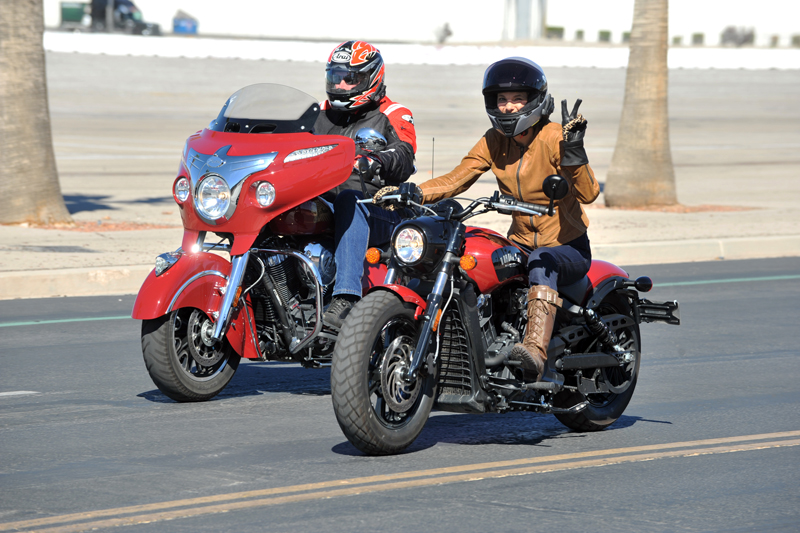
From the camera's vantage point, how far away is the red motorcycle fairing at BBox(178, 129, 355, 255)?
6457 millimetres

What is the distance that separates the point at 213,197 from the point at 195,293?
0.54 metres

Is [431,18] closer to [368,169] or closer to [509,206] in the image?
[368,169]

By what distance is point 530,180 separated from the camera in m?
6.10

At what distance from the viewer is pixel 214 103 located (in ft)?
129

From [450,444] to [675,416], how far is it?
4.87 ft

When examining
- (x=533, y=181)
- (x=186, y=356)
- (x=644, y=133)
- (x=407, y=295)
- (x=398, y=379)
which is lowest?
(x=186, y=356)

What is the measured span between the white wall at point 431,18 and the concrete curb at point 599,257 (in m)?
71.4

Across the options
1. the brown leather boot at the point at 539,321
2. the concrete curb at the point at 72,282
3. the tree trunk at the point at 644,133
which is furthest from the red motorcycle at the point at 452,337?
the tree trunk at the point at 644,133

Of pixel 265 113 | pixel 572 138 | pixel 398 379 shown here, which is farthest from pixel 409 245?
pixel 265 113

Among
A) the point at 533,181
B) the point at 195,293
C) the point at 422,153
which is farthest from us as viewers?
the point at 422,153

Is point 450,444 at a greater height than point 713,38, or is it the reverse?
point 713,38

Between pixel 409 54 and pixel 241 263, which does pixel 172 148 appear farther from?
pixel 409 54

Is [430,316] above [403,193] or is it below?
below

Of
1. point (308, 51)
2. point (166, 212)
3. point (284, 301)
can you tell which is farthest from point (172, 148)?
point (308, 51)
